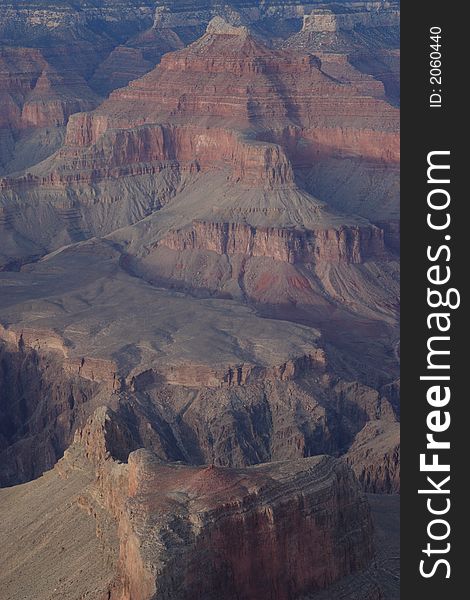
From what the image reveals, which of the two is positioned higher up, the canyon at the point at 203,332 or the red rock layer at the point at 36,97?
the red rock layer at the point at 36,97

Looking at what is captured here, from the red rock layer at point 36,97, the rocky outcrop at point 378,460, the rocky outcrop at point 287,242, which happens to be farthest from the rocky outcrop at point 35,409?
the red rock layer at point 36,97

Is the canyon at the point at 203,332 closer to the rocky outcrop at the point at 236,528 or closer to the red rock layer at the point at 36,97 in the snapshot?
the rocky outcrop at the point at 236,528

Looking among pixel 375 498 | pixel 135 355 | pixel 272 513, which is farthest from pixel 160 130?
pixel 272 513

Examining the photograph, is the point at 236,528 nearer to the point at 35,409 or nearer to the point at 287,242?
the point at 35,409

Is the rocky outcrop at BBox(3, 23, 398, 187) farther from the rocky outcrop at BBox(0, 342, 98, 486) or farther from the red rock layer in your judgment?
the rocky outcrop at BBox(0, 342, 98, 486)

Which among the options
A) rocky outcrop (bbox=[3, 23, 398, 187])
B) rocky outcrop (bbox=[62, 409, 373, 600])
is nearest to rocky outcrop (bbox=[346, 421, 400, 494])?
rocky outcrop (bbox=[62, 409, 373, 600])

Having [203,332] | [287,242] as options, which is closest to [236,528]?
[203,332]
